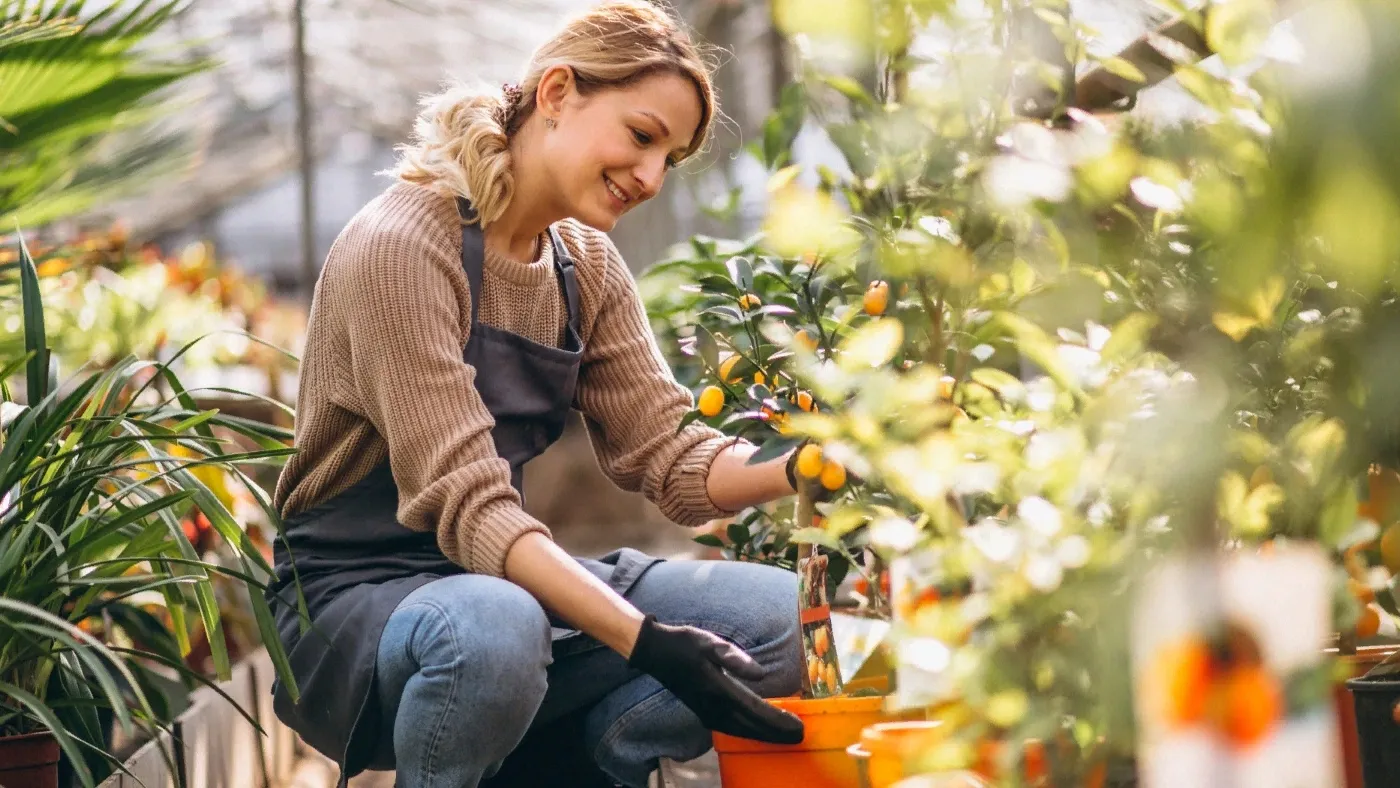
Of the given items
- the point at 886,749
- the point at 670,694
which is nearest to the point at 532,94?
the point at 670,694

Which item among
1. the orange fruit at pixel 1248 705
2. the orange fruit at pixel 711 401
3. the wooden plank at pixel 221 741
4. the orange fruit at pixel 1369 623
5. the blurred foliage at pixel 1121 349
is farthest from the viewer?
the wooden plank at pixel 221 741

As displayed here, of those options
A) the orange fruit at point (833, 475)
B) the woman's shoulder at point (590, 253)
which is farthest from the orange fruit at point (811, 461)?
the woman's shoulder at point (590, 253)

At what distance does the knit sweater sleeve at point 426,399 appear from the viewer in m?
1.60

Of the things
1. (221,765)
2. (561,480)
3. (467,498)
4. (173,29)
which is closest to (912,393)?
(467,498)

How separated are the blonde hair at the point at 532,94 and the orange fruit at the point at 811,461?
53 cm

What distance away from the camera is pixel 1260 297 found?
1.96 feet

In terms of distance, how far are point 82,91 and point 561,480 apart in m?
4.90

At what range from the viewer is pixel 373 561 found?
1727 millimetres

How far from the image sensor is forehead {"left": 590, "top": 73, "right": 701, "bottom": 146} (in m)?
1.72

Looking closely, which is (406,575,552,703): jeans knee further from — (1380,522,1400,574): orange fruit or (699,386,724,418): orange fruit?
(1380,522,1400,574): orange fruit

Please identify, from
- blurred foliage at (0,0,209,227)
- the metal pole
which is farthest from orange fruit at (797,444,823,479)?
the metal pole

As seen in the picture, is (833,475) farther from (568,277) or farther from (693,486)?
(568,277)

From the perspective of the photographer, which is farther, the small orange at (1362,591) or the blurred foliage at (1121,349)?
the small orange at (1362,591)

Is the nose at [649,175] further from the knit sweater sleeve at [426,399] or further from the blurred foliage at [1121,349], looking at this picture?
the blurred foliage at [1121,349]
